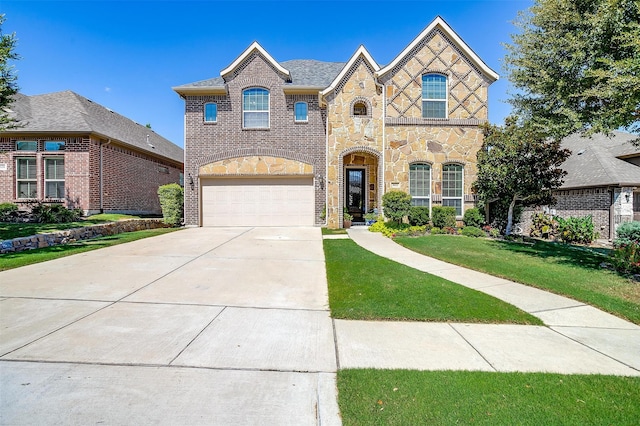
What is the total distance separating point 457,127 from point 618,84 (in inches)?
321

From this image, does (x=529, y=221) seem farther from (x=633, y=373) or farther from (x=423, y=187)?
(x=633, y=373)

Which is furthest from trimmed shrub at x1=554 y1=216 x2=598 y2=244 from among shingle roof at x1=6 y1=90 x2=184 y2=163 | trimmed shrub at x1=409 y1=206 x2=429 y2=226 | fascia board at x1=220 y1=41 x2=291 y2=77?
shingle roof at x1=6 y1=90 x2=184 y2=163

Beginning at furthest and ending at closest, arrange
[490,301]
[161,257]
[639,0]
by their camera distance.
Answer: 1. [161,257]
2. [639,0]
3. [490,301]

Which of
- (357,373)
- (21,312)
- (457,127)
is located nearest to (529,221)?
(457,127)

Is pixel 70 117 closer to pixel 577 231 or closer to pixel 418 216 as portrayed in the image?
pixel 418 216

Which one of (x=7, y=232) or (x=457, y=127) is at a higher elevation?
(x=457, y=127)

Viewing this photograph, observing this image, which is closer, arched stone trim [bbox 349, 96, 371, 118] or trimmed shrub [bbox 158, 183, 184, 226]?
arched stone trim [bbox 349, 96, 371, 118]

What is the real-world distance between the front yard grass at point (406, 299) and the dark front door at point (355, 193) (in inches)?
369

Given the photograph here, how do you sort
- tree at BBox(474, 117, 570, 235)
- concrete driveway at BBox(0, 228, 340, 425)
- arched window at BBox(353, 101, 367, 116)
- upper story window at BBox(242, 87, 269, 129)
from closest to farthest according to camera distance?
concrete driveway at BBox(0, 228, 340, 425)
tree at BBox(474, 117, 570, 235)
arched window at BBox(353, 101, 367, 116)
upper story window at BBox(242, 87, 269, 129)

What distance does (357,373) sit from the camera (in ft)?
9.57

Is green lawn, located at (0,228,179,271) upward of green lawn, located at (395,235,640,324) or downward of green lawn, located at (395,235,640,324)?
upward

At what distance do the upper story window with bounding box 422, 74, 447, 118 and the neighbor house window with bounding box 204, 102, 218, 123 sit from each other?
10068 mm

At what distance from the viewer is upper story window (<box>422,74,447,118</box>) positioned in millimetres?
14219

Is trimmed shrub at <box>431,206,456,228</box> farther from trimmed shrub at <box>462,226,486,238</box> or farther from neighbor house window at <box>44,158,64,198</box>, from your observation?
neighbor house window at <box>44,158,64,198</box>
